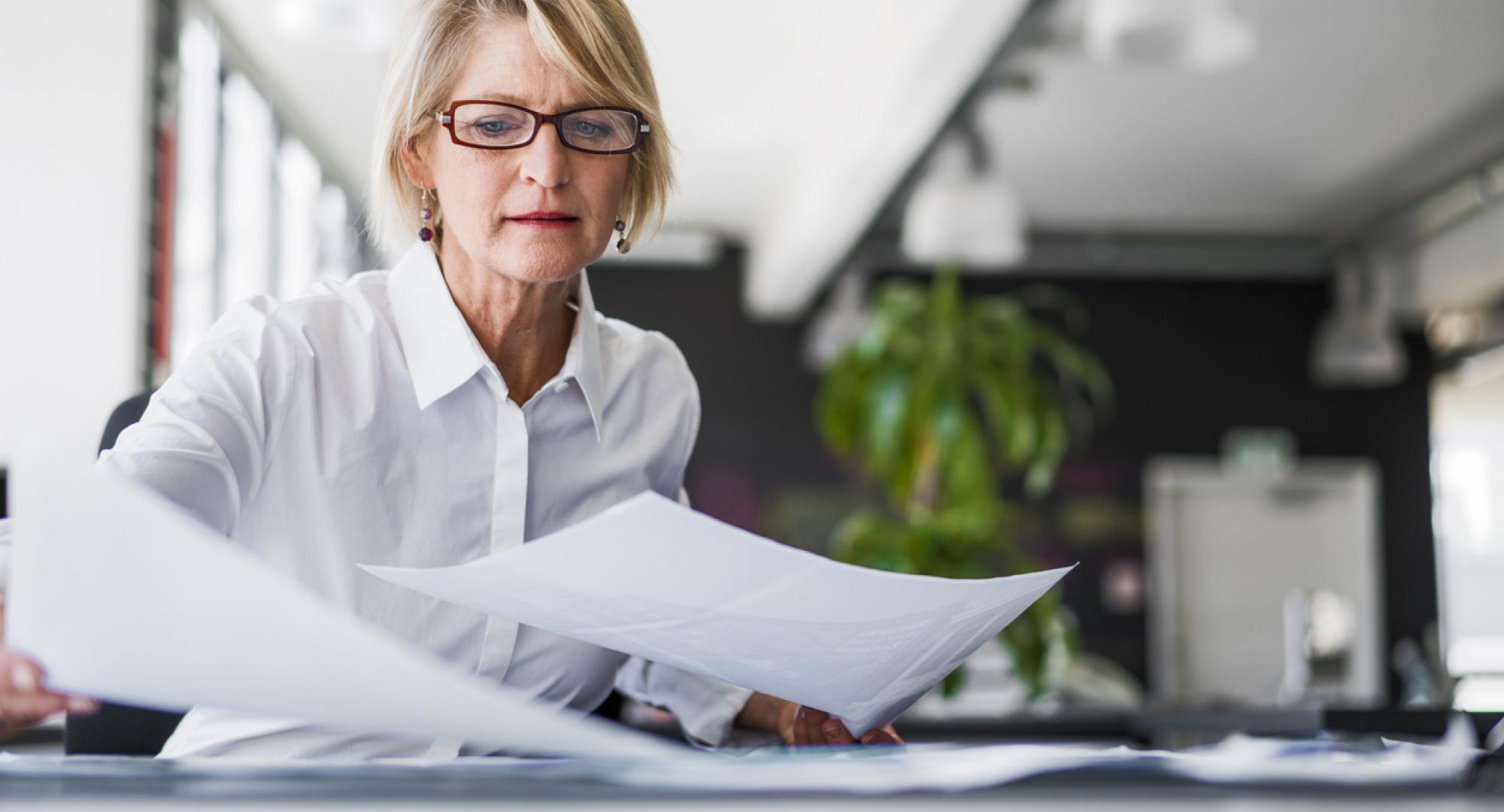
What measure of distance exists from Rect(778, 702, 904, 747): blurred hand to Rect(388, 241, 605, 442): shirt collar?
0.27 m

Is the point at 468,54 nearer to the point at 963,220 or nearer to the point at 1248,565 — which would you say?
the point at 963,220

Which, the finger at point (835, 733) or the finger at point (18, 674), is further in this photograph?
the finger at point (835, 733)

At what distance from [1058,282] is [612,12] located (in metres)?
8.11

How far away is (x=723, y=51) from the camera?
18.3 feet

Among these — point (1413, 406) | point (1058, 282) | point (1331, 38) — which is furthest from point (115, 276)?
point (1413, 406)

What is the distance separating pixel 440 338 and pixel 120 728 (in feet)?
1.53

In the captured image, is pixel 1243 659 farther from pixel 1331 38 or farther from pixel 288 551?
pixel 288 551

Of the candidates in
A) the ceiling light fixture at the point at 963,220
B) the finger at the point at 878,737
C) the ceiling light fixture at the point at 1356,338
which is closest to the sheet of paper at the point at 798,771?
the finger at the point at 878,737

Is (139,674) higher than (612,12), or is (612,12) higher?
(612,12)

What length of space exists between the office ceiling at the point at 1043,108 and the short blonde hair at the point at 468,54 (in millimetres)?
2785

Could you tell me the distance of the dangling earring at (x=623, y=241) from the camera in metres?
0.99

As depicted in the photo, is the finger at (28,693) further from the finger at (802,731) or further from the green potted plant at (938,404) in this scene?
the green potted plant at (938,404)

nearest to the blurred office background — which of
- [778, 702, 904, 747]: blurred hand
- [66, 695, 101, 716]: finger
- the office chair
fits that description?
the office chair

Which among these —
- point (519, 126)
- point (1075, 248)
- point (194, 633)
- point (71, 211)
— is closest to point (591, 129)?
point (519, 126)
